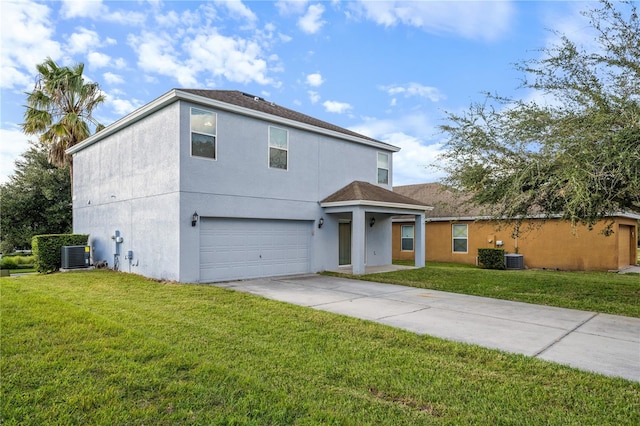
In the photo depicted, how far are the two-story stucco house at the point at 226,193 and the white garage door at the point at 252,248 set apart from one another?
0.11 ft

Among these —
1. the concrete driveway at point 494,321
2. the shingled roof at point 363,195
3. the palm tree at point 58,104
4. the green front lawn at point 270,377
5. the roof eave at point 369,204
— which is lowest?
the concrete driveway at point 494,321

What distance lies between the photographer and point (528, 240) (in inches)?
687

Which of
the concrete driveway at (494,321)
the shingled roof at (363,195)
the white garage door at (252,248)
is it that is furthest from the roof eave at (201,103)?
the concrete driveway at (494,321)

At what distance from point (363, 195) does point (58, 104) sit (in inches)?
597

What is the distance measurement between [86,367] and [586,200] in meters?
7.68

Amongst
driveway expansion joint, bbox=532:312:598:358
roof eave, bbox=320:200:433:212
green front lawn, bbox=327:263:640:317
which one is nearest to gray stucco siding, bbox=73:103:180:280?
roof eave, bbox=320:200:433:212

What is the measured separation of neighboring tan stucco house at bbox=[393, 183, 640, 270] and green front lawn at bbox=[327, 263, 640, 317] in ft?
8.05

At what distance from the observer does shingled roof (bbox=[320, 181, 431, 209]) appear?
42.4 feet

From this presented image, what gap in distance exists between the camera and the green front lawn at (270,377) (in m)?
3.16

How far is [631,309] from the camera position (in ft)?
24.4

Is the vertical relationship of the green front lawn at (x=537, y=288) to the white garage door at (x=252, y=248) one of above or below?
below

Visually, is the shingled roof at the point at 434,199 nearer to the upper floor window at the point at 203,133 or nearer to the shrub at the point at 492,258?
the shrub at the point at 492,258

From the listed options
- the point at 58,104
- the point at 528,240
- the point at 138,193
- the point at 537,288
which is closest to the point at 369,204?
the point at 537,288

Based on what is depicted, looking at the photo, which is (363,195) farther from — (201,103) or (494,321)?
(494,321)
